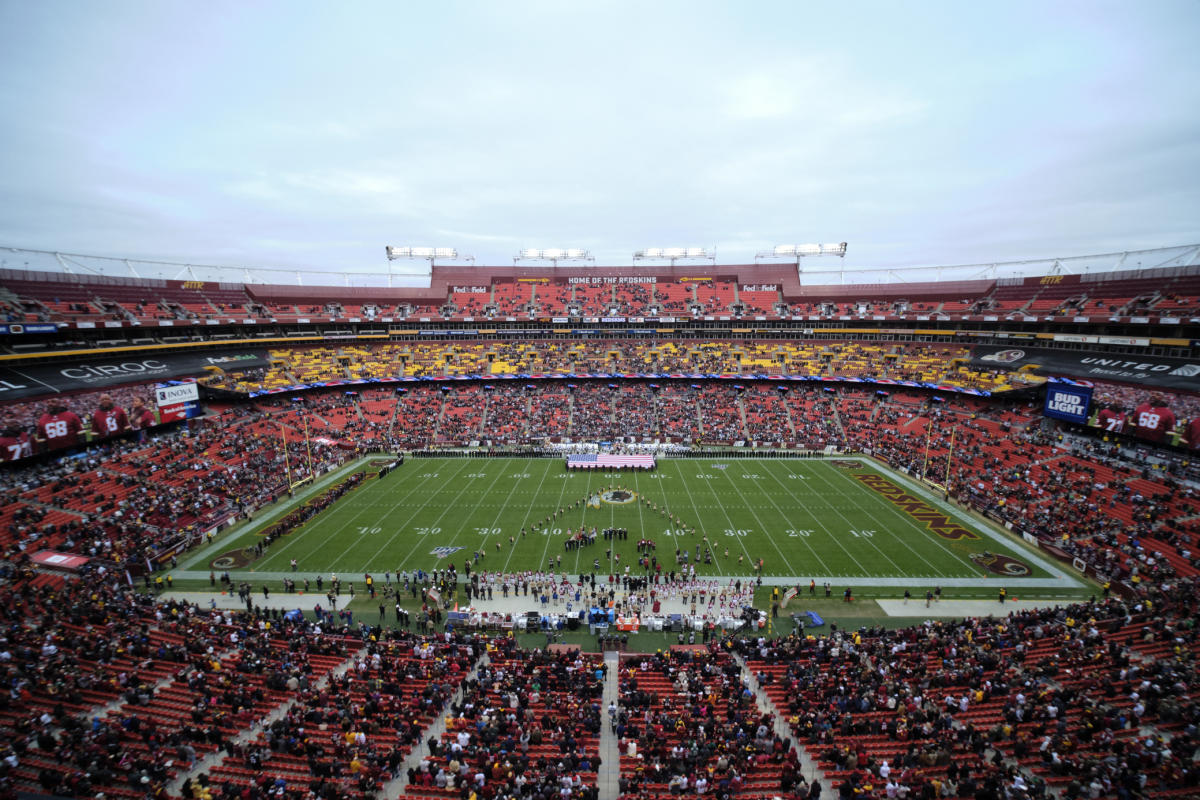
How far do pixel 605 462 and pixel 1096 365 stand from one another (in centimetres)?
3972

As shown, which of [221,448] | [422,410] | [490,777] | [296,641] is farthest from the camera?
[422,410]

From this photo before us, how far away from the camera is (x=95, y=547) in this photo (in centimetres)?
2380

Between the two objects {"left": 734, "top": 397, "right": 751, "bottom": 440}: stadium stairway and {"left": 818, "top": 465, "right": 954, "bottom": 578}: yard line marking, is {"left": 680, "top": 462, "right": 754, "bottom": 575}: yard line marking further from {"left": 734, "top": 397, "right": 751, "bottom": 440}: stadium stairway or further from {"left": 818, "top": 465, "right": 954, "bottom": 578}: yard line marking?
{"left": 734, "top": 397, "right": 751, "bottom": 440}: stadium stairway

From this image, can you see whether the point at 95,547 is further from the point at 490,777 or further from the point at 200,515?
the point at 490,777

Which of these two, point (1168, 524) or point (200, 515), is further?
point (200, 515)

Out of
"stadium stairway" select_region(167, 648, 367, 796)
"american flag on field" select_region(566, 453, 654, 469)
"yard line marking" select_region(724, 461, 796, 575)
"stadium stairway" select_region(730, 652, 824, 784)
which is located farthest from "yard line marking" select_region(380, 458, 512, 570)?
"yard line marking" select_region(724, 461, 796, 575)

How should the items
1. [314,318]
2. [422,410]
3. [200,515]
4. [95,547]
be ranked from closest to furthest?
1. [95,547]
2. [200,515]
3. [422,410]
4. [314,318]

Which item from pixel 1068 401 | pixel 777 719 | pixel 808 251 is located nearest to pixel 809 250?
pixel 808 251

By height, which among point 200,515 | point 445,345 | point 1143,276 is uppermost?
point 1143,276

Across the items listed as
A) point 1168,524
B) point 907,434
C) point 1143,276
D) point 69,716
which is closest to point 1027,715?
point 1168,524

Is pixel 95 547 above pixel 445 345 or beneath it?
beneath

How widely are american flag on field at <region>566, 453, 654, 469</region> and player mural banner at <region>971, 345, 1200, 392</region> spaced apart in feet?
109

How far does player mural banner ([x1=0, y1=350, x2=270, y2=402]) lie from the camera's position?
3568 centimetres

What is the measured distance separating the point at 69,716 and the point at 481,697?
9649mm
